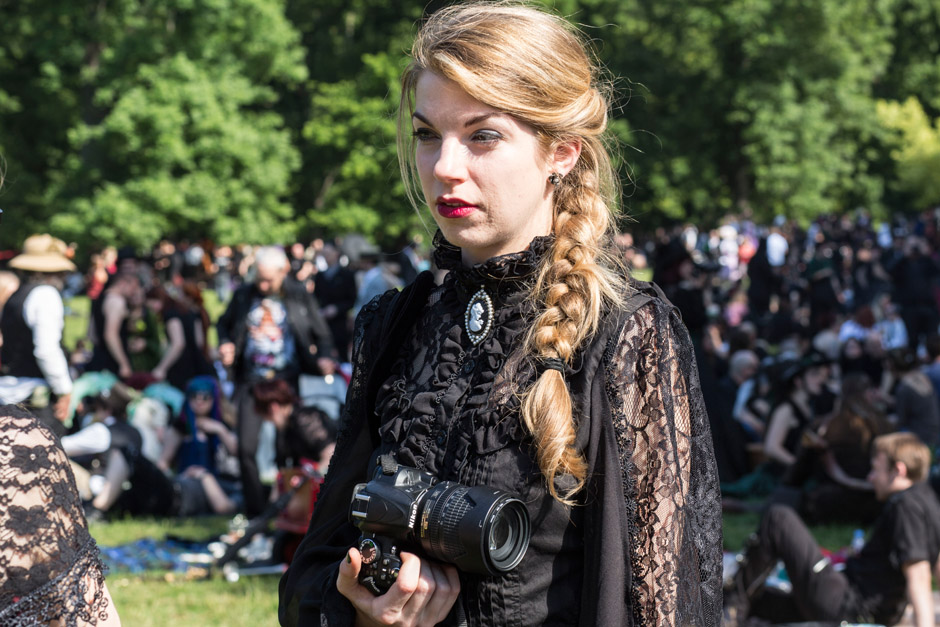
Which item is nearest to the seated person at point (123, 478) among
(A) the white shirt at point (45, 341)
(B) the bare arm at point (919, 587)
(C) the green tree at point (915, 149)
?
(A) the white shirt at point (45, 341)

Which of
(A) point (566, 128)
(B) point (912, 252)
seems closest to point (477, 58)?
(A) point (566, 128)

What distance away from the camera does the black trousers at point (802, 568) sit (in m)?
6.04

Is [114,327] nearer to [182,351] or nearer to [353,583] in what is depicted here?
[182,351]

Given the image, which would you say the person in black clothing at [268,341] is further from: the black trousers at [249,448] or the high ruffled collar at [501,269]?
the high ruffled collar at [501,269]

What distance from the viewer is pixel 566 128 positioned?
1.96 metres

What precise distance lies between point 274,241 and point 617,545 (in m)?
28.9

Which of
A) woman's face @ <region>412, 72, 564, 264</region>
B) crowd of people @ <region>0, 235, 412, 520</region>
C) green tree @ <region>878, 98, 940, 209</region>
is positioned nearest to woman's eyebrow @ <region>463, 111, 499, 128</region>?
woman's face @ <region>412, 72, 564, 264</region>

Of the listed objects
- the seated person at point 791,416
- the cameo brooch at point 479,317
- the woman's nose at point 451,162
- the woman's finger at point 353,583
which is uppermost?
the woman's nose at point 451,162

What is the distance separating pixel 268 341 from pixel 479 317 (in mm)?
6753

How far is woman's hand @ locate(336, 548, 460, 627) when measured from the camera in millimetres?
1819

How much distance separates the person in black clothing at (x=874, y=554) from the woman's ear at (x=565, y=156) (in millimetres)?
4565

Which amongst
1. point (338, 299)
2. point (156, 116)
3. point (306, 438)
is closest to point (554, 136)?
point (306, 438)

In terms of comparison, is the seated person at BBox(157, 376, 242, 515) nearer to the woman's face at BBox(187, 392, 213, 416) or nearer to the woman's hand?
the woman's face at BBox(187, 392, 213, 416)

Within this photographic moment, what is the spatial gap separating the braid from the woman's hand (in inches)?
9.2
